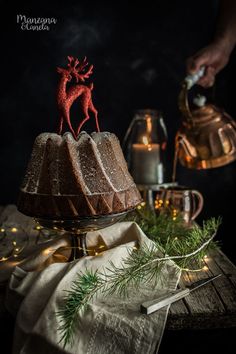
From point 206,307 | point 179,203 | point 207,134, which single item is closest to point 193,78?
point 207,134

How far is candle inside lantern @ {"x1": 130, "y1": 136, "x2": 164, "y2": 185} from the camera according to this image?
6.10 feet

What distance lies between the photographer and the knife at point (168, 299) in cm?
95

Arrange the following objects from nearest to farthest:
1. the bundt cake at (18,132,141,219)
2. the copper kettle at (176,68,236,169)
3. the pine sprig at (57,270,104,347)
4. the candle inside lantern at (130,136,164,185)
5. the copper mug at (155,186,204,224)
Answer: the pine sprig at (57,270,104,347) → the bundt cake at (18,132,141,219) → the copper mug at (155,186,204,224) → the copper kettle at (176,68,236,169) → the candle inside lantern at (130,136,164,185)

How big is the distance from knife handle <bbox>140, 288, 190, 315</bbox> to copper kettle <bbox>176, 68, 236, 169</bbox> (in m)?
0.81

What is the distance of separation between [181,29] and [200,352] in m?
1.43

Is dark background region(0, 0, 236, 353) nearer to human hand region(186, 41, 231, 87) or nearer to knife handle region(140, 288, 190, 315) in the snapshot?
human hand region(186, 41, 231, 87)

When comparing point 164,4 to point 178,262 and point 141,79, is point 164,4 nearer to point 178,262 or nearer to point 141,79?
point 141,79

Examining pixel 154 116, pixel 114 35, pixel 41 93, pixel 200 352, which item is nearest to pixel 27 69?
pixel 41 93

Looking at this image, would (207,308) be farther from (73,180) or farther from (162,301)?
(73,180)

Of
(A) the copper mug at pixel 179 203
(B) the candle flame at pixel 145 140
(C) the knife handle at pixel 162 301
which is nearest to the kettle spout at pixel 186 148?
(B) the candle flame at pixel 145 140

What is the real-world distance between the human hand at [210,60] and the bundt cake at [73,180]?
91 centimetres

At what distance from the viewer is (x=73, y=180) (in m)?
1.08

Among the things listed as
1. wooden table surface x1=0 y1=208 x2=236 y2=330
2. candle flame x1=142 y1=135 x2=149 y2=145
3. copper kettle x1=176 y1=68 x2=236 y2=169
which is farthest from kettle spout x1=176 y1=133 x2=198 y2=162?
wooden table surface x1=0 y1=208 x2=236 y2=330

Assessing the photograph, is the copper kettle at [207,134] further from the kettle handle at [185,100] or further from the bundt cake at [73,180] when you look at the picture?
the bundt cake at [73,180]
